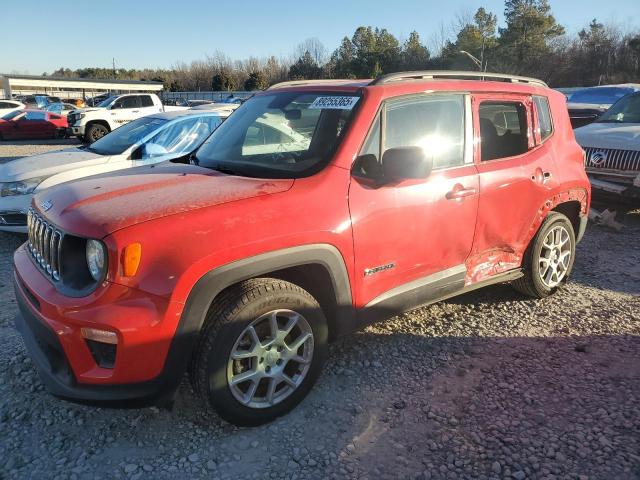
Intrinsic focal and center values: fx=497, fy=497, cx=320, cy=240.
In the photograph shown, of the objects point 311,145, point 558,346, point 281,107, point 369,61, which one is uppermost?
point 369,61

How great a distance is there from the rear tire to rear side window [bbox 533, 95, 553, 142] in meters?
17.3

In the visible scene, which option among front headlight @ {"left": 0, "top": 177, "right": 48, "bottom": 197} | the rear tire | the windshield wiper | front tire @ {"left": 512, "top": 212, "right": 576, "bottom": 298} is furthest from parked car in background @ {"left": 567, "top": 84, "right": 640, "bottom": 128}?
the rear tire

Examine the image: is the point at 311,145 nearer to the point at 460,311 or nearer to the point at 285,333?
the point at 285,333

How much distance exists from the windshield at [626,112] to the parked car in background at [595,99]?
2.85 m

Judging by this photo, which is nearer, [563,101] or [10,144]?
[563,101]

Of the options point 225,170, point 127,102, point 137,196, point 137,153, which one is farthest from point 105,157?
point 127,102

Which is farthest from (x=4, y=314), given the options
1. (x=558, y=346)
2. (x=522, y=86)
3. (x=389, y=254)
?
(x=522, y=86)

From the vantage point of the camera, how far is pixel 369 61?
2736 inches

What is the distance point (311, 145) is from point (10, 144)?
20230 mm

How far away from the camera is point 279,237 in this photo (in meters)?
2.57

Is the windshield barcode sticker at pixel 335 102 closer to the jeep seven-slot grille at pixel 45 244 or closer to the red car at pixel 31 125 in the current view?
the jeep seven-slot grille at pixel 45 244

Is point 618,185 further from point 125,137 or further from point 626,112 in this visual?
point 125,137

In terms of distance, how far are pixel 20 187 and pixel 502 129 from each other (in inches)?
211

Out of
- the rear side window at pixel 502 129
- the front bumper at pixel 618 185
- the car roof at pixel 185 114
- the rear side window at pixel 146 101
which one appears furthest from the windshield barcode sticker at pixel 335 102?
the rear side window at pixel 146 101
